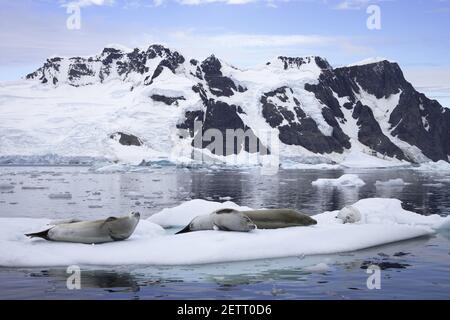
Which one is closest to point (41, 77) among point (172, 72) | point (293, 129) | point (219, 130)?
point (172, 72)

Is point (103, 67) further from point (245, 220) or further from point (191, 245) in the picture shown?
point (191, 245)

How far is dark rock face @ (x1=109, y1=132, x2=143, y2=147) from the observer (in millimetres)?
117944

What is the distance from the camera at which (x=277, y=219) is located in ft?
49.6

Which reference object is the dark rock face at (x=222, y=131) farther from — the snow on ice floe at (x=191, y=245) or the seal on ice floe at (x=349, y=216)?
the snow on ice floe at (x=191, y=245)

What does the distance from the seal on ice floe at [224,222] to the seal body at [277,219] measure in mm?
895

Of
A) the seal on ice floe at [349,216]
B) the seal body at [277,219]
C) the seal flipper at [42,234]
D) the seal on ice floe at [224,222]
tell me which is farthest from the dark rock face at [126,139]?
the seal flipper at [42,234]

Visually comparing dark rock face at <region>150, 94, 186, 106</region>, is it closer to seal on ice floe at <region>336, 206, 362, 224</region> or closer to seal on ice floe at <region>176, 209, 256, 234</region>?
seal on ice floe at <region>336, 206, 362, 224</region>

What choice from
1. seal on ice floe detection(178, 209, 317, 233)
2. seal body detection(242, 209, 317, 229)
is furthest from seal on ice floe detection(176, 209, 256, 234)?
seal body detection(242, 209, 317, 229)

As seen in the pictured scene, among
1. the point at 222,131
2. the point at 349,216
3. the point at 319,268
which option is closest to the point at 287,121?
the point at 222,131

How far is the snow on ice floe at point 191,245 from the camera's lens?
11.6m

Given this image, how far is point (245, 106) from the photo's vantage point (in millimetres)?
195500

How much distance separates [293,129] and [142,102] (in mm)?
64736

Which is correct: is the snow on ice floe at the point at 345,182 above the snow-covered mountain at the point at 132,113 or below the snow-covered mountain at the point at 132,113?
below

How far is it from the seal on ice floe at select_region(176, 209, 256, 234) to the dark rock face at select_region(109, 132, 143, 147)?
104107mm
